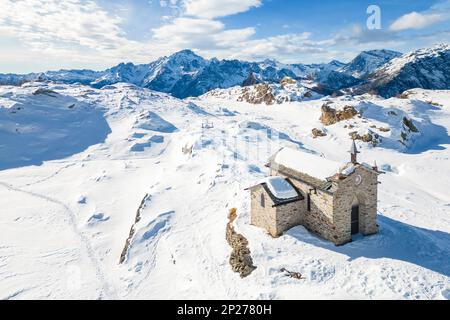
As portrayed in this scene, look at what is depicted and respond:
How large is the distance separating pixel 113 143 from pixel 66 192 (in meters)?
22.7

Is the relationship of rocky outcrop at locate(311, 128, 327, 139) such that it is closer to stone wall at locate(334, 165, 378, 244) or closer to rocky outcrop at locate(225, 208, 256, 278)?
stone wall at locate(334, 165, 378, 244)

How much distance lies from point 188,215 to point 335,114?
52533 mm

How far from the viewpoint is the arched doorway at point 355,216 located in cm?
2484

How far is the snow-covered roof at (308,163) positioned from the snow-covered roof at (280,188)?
1.68 meters

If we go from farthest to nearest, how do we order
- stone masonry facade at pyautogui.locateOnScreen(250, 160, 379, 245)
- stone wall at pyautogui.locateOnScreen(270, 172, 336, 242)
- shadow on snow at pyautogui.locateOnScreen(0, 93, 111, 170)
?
shadow on snow at pyautogui.locateOnScreen(0, 93, 111, 170) → stone wall at pyautogui.locateOnScreen(270, 172, 336, 242) → stone masonry facade at pyautogui.locateOnScreen(250, 160, 379, 245)

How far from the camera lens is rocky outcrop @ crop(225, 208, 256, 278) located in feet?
72.6

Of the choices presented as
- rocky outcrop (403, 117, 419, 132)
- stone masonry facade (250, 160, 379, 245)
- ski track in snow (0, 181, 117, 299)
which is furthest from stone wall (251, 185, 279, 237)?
rocky outcrop (403, 117, 419, 132)

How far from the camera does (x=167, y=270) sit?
25516 millimetres

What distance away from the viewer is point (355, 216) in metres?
25.0

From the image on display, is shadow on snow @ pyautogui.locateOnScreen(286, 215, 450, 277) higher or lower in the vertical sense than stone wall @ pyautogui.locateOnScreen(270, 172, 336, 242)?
lower

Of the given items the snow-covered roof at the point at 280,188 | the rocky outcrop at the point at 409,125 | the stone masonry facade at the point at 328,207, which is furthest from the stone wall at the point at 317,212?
the rocky outcrop at the point at 409,125

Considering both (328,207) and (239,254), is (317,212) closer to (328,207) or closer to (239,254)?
(328,207)

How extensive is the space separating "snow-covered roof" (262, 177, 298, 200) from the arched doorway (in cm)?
451
